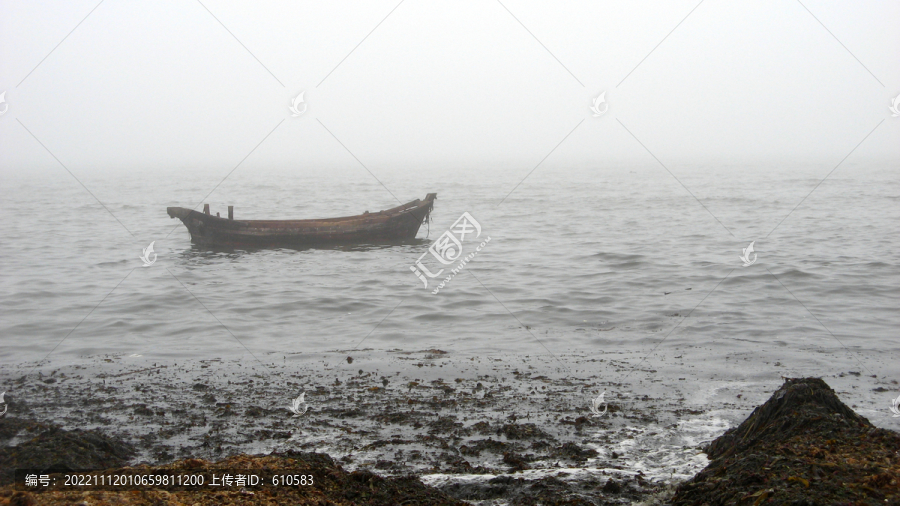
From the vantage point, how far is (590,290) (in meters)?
15.0

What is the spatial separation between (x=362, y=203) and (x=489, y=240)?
1892cm

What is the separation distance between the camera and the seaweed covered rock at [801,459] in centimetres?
412

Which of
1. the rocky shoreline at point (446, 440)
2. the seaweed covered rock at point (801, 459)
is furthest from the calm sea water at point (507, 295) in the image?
the seaweed covered rock at point (801, 459)

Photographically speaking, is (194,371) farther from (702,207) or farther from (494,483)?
(702,207)

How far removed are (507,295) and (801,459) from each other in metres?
10.2

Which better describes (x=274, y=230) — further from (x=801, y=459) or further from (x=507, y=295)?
(x=801, y=459)

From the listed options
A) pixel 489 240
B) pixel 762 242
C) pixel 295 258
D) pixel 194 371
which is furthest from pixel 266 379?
pixel 762 242

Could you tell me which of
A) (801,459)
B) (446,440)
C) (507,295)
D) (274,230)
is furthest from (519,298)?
(274,230)

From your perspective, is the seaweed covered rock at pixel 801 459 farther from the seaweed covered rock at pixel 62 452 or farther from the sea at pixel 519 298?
the seaweed covered rock at pixel 62 452

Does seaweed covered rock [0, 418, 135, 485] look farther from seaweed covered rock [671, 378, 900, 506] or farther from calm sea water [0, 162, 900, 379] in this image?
seaweed covered rock [671, 378, 900, 506]

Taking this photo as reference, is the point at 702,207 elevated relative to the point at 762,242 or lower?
elevated

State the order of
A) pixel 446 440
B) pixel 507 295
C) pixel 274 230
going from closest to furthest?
pixel 446 440, pixel 507 295, pixel 274 230

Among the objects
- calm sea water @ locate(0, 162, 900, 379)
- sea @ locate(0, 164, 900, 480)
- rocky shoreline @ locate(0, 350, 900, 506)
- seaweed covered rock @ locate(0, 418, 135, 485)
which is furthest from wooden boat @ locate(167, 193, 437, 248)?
seaweed covered rock @ locate(0, 418, 135, 485)

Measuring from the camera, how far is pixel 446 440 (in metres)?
6.52
